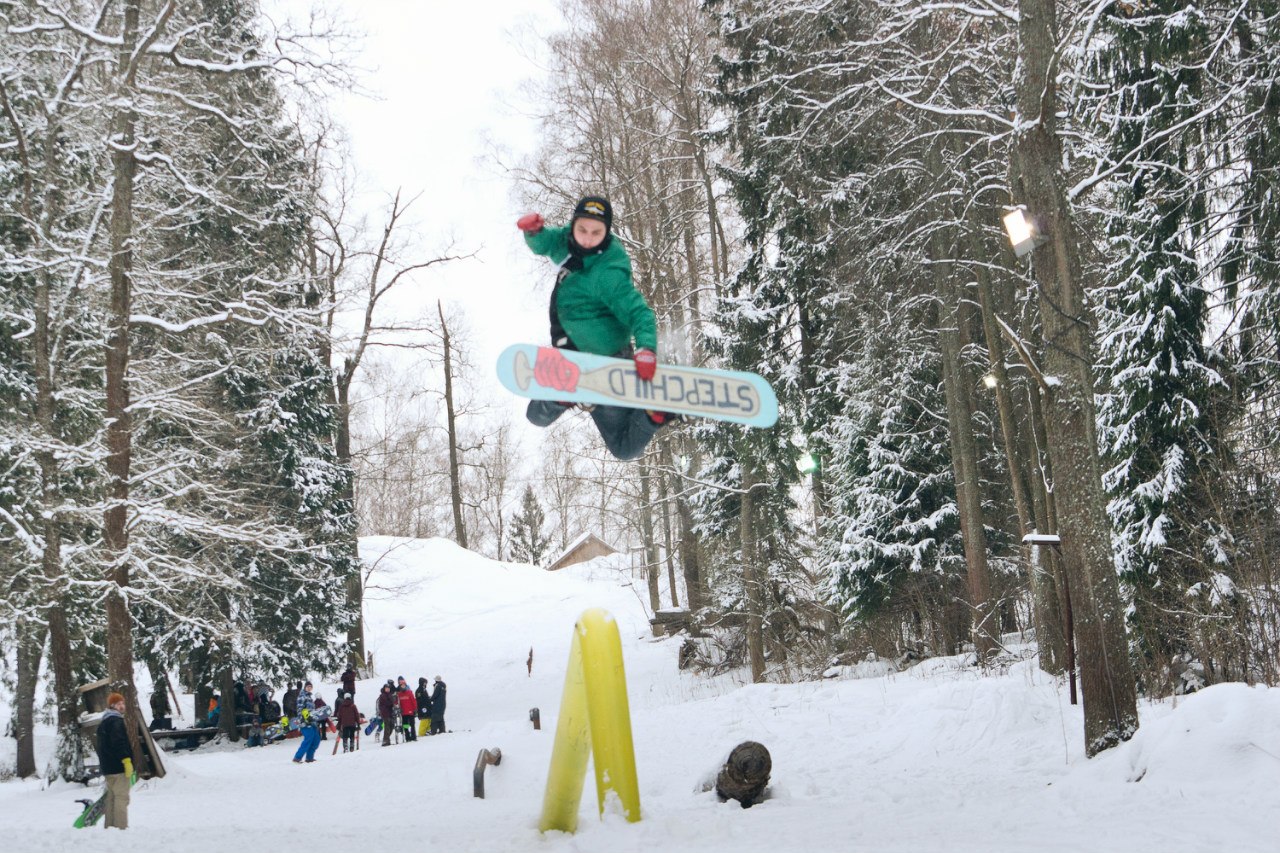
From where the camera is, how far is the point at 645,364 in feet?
15.0

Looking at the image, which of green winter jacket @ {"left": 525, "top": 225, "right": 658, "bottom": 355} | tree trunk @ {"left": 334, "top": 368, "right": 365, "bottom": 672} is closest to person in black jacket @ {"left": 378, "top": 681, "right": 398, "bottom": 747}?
tree trunk @ {"left": 334, "top": 368, "right": 365, "bottom": 672}

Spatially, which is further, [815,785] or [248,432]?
[248,432]

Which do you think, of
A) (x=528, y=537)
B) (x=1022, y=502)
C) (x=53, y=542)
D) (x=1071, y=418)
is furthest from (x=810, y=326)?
(x=528, y=537)

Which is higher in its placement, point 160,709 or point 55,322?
point 55,322

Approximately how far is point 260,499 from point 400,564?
20.1 meters

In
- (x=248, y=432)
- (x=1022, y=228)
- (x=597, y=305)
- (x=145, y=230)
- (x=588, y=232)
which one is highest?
(x=145, y=230)

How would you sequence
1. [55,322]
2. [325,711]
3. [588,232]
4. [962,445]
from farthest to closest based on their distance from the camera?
1. [325,711]
2. [55,322]
3. [962,445]
4. [588,232]

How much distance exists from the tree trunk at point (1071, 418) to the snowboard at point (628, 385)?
13.7 feet

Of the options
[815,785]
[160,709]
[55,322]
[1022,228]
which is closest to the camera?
[1022,228]

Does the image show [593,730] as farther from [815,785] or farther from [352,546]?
[352,546]

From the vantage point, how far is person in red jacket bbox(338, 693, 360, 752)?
60.6ft

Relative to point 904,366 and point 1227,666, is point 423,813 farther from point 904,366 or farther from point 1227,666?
point 904,366

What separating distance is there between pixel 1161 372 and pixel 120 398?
44.9 feet

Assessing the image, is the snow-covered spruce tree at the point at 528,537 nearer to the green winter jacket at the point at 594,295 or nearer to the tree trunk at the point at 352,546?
the tree trunk at the point at 352,546
